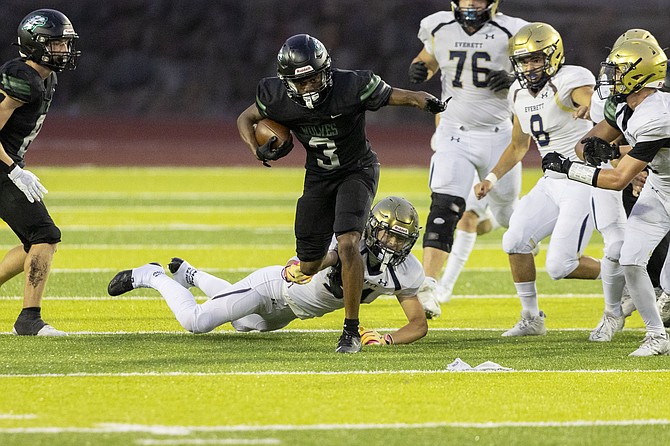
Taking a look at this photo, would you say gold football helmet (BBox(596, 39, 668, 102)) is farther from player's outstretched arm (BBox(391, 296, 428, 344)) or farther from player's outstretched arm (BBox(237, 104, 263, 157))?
player's outstretched arm (BBox(237, 104, 263, 157))

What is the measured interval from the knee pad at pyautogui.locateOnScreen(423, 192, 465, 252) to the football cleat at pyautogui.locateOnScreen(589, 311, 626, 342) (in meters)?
1.36

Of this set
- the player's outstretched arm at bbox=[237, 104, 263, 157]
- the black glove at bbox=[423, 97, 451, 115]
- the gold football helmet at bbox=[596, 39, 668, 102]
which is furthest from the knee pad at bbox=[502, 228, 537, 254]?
the player's outstretched arm at bbox=[237, 104, 263, 157]

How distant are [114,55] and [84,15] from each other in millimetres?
997

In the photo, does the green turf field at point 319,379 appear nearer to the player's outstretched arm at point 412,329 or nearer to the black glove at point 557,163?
the player's outstretched arm at point 412,329

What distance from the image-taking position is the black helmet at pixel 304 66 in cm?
570

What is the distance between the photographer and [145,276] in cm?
646

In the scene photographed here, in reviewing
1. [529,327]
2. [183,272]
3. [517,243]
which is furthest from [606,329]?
[183,272]

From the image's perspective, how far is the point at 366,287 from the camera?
604 centimetres

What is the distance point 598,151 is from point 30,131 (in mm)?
2804

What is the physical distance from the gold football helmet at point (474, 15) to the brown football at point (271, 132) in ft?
7.60

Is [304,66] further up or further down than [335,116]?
further up

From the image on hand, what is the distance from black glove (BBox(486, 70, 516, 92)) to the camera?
309 inches

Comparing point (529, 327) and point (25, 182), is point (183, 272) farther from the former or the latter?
point (529, 327)

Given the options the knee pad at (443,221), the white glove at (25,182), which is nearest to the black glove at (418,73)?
the knee pad at (443,221)
